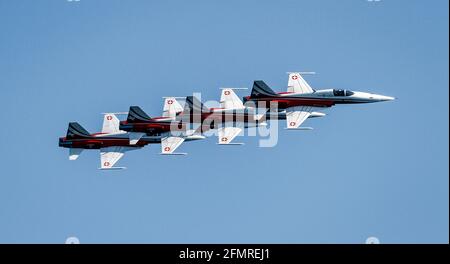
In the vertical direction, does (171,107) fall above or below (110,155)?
above

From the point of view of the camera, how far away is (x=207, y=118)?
8062 centimetres

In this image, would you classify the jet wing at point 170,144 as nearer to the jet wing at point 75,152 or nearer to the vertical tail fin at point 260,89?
the vertical tail fin at point 260,89

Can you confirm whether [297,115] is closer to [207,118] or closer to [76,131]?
[207,118]

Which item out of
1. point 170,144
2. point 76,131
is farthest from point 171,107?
point 76,131

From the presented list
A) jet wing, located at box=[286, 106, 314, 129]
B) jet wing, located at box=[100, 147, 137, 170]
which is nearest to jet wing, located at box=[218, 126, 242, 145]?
jet wing, located at box=[286, 106, 314, 129]

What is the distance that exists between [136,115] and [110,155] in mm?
4817

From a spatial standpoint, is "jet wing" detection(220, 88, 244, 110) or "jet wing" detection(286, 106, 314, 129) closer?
"jet wing" detection(286, 106, 314, 129)

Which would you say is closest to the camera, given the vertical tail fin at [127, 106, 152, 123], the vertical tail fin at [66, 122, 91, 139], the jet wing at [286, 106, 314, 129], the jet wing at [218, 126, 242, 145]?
the jet wing at [218, 126, 242, 145]

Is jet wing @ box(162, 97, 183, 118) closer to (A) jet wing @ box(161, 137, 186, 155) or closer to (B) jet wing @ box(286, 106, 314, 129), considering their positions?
(A) jet wing @ box(161, 137, 186, 155)

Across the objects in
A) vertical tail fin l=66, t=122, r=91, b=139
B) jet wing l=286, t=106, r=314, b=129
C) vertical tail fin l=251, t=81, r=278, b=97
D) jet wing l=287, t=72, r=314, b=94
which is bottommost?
vertical tail fin l=66, t=122, r=91, b=139

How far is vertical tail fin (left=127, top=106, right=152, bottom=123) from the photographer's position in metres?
81.3

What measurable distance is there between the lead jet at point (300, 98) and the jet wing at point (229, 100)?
0.81m
